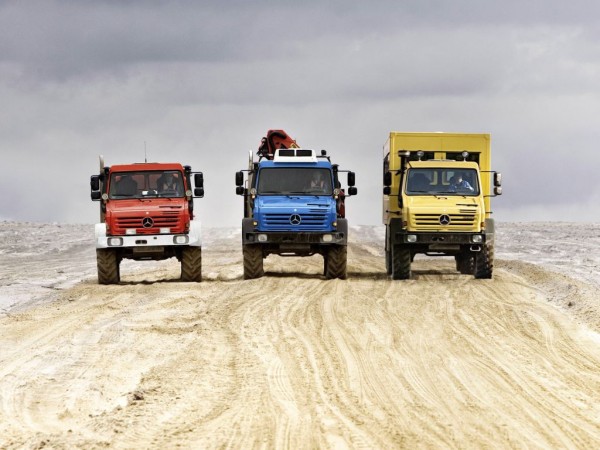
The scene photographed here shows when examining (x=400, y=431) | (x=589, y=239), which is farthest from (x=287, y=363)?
(x=589, y=239)

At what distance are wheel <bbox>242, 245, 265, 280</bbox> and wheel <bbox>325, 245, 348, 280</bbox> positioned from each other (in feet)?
5.06

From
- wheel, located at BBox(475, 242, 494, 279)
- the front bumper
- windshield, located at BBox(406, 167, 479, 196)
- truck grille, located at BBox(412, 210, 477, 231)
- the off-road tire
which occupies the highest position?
windshield, located at BBox(406, 167, 479, 196)

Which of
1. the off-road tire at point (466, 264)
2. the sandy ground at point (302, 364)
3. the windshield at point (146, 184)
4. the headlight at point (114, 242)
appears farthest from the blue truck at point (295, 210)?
A: the off-road tire at point (466, 264)

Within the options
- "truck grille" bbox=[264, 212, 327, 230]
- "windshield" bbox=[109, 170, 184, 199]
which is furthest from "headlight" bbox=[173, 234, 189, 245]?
"truck grille" bbox=[264, 212, 327, 230]

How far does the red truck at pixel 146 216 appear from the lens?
2350 cm

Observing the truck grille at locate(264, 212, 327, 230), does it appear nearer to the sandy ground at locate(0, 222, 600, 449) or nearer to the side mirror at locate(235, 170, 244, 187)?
the side mirror at locate(235, 170, 244, 187)

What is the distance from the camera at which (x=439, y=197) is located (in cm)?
2430

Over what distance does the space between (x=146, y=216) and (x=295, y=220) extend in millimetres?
3269

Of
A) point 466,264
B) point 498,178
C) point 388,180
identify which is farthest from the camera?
point 466,264

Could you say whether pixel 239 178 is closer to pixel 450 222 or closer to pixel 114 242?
pixel 114 242

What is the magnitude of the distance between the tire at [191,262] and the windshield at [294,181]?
198cm

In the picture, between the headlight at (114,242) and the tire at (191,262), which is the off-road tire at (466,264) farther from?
the headlight at (114,242)

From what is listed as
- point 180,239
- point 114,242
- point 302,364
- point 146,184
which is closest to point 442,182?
point 180,239

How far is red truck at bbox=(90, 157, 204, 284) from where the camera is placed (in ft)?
77.1
